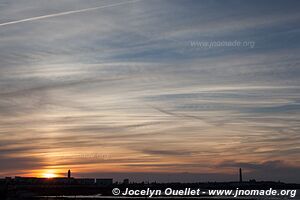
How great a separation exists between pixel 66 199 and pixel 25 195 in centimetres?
2833

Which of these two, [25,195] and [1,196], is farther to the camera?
[25,195]

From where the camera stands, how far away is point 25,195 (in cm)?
15150

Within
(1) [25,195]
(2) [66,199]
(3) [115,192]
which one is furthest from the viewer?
(3) [115,192]

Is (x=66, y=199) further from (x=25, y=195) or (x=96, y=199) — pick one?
(x=25, y=195)

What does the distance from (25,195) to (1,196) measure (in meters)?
22.2

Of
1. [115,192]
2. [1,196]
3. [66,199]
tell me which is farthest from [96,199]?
[115,192]

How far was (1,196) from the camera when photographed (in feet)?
426

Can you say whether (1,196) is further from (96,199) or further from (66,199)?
(96,199)

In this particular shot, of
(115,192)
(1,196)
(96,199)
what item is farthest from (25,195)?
(115,192)

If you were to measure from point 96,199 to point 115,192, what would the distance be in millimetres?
59190

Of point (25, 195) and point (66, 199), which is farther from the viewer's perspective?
point (25, 195)

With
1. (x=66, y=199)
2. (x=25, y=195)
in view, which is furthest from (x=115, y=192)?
(x=66, y=199)

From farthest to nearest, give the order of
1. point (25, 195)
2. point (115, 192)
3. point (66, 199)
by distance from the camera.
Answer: point (115, 192)
point (25, 195)
point (66, 199)

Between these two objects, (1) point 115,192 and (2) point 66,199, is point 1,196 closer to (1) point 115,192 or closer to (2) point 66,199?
(2) point 66,199
